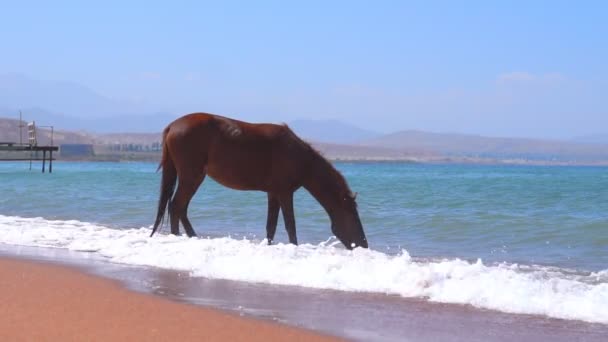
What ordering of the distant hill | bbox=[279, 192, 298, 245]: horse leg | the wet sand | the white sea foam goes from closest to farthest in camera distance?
1. the wet sand
2. the white sea foam
3. bbox=[279, 192, 298, 245]: horse leg
4. the distant hill

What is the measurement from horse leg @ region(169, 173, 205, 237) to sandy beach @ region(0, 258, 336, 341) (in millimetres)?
3322

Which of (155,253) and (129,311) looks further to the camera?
(155,253)

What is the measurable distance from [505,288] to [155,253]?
384 cm

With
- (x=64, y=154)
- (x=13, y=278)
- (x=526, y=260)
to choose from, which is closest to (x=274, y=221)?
(x=526, y=260)

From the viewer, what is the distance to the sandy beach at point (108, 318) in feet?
15.7

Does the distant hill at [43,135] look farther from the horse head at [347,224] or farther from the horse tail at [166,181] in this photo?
the horse head at [347,224]

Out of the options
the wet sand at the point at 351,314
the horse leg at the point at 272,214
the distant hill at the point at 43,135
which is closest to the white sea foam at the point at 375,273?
the wet sand at the point at 351,314

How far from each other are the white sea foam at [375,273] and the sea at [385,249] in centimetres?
1

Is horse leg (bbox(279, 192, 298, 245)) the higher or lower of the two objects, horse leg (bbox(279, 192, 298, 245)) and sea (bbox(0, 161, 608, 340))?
the higher

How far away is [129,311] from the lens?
5480mm

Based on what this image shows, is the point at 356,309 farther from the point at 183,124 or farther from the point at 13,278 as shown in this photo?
the point at 183,124

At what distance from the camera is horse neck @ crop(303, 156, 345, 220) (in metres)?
9.67

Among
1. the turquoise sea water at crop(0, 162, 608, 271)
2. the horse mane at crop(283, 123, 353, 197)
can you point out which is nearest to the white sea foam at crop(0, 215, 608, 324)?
the horse mane at crop(283, 123, 353, 197)

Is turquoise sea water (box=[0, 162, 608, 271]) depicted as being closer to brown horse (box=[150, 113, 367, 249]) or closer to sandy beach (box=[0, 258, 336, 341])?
brown horse (box=[150, 113, 367, 249])
